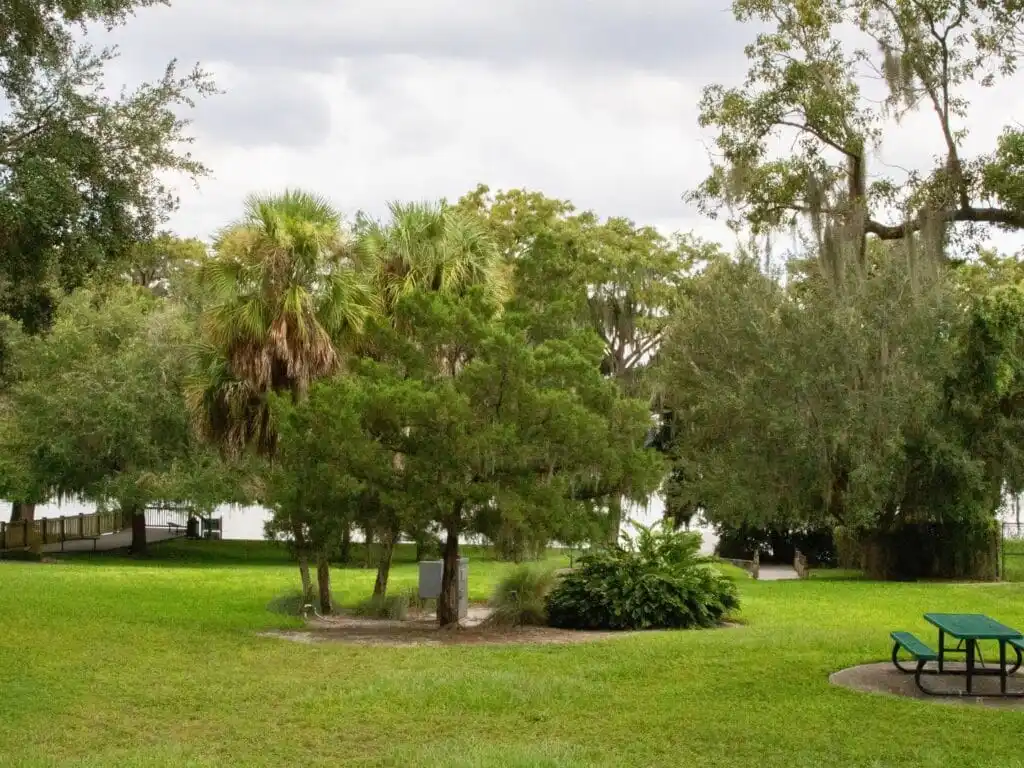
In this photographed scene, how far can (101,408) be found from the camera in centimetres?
3139

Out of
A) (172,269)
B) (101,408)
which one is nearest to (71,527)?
(172,269)

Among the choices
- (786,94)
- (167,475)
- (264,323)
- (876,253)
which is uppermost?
(876,253)

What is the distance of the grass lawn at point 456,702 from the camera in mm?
8039

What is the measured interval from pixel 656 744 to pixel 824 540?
95.4 feet

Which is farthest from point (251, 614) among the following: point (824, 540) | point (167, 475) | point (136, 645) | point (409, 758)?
point (824, 540)

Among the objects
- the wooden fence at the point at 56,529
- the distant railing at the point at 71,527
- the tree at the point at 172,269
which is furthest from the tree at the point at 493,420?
the wooden fence at the point at 56,529

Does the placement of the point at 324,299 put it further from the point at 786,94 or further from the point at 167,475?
the point at 167,475

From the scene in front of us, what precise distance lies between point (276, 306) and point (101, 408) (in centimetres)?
1617

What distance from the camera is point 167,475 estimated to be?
104ft

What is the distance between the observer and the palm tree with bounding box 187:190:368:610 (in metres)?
17.0

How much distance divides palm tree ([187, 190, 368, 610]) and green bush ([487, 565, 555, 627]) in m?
2.70

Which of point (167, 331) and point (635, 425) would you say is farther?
point (167, 331)

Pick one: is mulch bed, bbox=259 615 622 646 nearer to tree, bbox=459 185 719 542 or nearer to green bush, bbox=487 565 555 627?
green bush, bbox=487 565 555 627

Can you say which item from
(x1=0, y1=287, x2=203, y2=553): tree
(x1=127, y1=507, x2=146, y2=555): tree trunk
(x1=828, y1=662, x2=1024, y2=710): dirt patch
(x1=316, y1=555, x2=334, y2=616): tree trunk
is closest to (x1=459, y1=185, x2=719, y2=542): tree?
(x1=0, y1=287, x2=203, y2=553): tree
